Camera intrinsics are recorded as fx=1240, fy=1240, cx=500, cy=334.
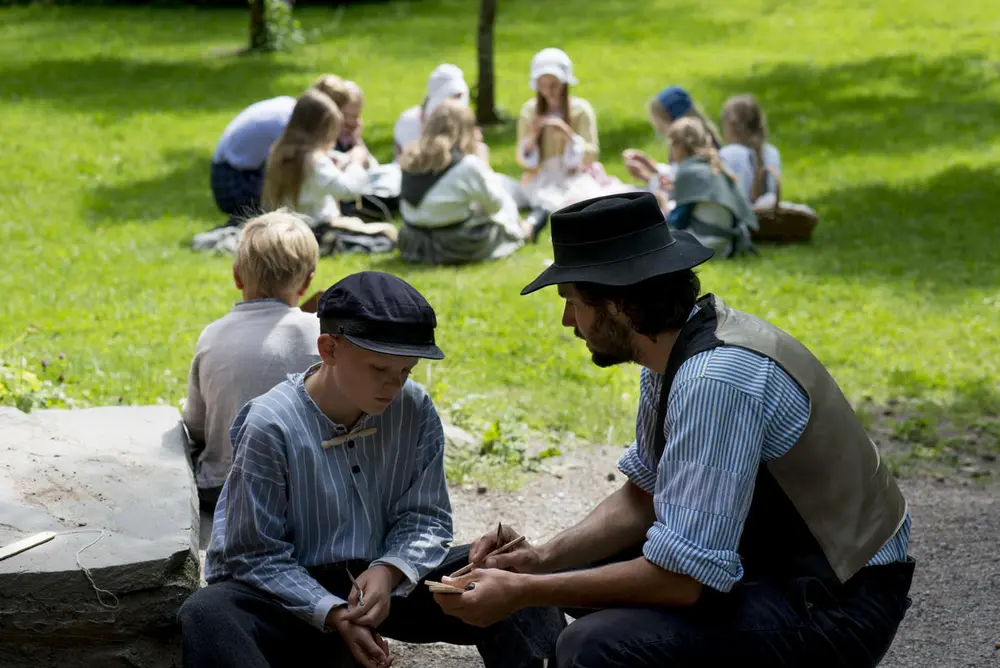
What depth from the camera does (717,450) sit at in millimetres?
2598

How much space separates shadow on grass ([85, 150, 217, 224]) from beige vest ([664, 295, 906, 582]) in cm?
740

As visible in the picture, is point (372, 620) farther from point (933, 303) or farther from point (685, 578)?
point (933, 303)

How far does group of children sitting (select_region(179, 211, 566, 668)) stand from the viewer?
296 cm

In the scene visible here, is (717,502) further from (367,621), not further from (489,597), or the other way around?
(367,621)

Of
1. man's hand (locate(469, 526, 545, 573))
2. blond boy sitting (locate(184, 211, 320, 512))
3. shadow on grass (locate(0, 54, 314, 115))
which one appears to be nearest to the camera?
man's hand (locate(469, 526, 545, 573))

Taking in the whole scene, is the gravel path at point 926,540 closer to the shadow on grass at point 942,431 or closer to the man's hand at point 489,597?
the shadow on grass at point 942,431

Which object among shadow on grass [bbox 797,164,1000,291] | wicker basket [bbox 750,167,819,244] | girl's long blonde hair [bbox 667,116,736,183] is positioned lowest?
shadow on grass [bbox 797,164,1000,291]

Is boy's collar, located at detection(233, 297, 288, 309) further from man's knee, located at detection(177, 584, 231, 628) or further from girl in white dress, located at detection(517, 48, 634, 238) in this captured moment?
girl in white dress, located at detection(517, 48, 634, 238)

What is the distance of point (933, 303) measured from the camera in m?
7.99

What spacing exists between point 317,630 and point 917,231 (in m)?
7.97

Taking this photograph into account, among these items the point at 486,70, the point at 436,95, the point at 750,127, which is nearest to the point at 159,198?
the point at 436,95

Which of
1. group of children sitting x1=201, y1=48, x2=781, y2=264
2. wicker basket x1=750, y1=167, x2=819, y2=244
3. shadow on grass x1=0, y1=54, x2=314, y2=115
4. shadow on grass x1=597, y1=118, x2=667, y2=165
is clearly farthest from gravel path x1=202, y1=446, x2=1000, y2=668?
shadow on grass x1=0, y1=54, x2=314, y2=115

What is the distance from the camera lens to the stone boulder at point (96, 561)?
3211 millimetres

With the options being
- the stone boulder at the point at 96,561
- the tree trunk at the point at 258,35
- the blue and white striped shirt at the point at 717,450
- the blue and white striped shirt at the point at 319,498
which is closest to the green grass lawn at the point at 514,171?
the tree trunk at the point at 258,35
